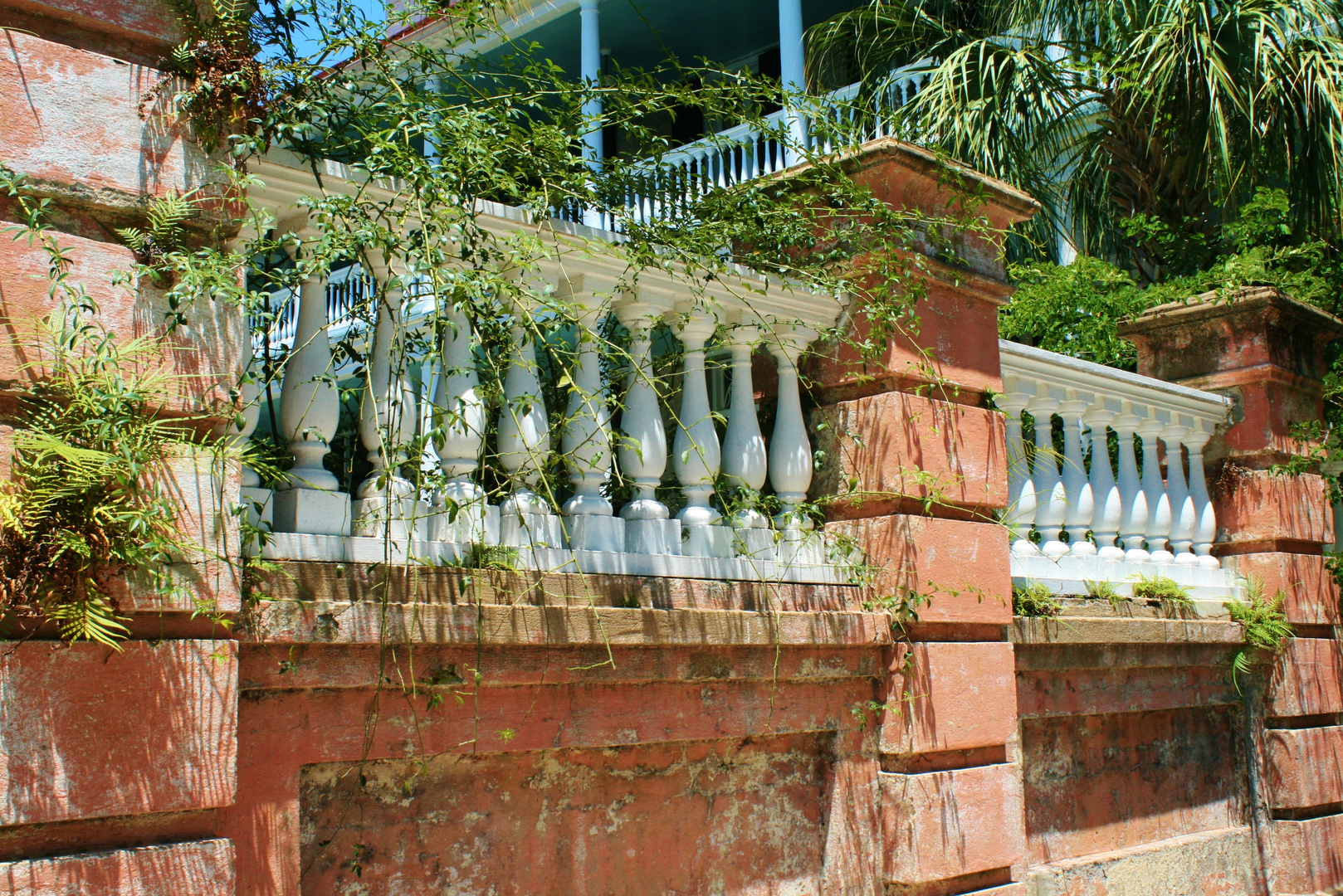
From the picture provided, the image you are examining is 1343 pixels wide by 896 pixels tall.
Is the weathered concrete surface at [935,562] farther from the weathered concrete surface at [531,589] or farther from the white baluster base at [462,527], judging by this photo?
the white baluster base at [462,527]

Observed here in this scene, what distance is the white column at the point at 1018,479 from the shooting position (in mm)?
4617

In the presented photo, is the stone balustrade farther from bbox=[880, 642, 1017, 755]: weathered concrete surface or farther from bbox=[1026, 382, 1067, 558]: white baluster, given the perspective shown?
bbox=[1026, 382, 1067, 558]: white baluster

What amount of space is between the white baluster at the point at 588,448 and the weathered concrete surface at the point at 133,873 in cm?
117

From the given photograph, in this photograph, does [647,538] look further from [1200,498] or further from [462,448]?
[1200,498]

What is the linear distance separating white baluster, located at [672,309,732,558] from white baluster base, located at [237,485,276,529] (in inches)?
47.8

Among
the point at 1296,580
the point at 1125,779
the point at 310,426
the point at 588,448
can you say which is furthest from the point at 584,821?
the point at 1296,580

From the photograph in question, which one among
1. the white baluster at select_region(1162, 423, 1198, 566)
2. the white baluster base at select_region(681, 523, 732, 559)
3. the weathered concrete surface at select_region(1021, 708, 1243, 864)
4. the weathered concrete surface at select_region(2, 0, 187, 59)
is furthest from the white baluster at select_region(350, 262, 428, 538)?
the white baluster at select_region(1162, 423, 1198, 566)

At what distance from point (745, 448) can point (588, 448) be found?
1.93 feet

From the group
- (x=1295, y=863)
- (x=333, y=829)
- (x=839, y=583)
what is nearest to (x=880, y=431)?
(x=839, y=583)

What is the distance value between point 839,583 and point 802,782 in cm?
62

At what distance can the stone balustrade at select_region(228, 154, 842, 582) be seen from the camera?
268 cm

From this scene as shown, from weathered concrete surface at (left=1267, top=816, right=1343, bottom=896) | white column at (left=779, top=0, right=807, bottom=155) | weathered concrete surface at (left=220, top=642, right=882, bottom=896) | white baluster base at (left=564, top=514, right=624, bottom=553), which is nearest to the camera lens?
weathered concrete surface at (left=220, top=642, right=882, bottom=896)

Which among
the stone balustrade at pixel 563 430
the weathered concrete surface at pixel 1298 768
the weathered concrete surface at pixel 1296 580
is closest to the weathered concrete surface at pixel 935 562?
the stone balustrade at pixel 563 430

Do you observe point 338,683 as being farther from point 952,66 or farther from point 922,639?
point 952,66
